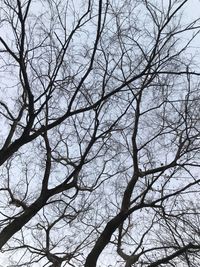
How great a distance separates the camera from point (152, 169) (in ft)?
26.3

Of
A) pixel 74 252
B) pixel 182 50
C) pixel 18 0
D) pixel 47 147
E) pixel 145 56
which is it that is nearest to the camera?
pixel 18 0

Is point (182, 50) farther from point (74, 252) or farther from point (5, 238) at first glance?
point (74, 252)

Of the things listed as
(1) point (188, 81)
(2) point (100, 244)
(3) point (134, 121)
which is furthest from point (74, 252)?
(1) point (188, 81)

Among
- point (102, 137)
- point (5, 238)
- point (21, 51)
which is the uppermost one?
point (102, 137)

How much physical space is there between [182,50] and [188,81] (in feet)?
3.20

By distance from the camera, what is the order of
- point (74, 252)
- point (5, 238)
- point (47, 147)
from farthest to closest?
point (74, 252), point (47, 147), point (5, 238)

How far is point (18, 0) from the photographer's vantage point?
539 centimetres

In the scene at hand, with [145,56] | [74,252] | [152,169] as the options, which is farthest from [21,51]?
[74,252]

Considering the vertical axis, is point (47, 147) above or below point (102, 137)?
below

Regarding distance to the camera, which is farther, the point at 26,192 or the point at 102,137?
the point at 26,192

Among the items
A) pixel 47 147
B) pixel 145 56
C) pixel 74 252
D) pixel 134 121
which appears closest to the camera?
pixel 145 56

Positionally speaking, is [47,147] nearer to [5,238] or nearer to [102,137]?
[102,137]

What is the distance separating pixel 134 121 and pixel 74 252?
3771mm

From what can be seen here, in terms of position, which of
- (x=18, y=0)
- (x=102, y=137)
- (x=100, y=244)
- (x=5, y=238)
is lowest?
(x=5, y=238)
